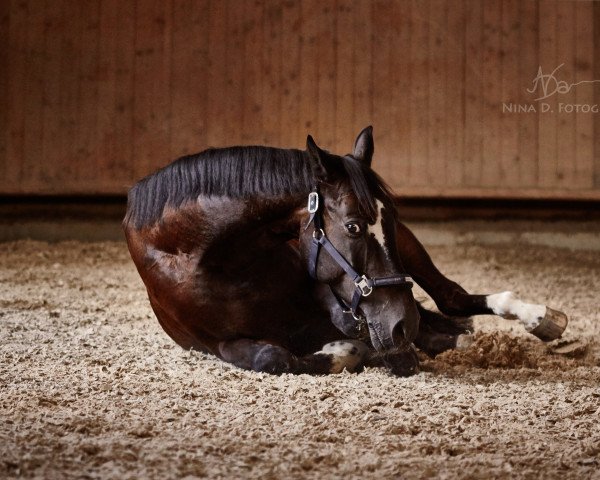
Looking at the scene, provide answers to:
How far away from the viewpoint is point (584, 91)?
7273 millimetres

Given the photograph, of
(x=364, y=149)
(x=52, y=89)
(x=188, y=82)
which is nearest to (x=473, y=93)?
(x=188, y=82)

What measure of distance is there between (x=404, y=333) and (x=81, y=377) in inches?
45.8

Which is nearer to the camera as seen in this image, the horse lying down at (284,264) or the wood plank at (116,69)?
the horse lying down at (284,264)

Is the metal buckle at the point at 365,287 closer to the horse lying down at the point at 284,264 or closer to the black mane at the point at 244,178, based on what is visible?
the horse lying down at the point at 284,264

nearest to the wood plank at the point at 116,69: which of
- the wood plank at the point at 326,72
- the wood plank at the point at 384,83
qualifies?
the wood plank at the point at 326,72

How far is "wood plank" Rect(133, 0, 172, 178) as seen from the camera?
23.8 feet

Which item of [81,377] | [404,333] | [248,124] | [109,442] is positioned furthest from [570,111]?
[109,442]

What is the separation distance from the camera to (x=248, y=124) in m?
7.27

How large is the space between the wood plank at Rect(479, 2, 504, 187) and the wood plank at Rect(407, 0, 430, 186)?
22.4 inches

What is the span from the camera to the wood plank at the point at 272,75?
7266 millimetres

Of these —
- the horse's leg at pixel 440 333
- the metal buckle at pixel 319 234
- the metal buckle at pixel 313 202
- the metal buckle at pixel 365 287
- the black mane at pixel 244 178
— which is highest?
the black mane at pixel 244 178

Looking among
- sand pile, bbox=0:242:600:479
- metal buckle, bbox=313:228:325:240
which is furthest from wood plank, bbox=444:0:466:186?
metal buckle, bbox=313:228:325:240

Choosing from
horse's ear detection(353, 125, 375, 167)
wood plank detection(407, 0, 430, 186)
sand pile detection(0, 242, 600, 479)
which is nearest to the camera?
sand pile detection(0, 242, 600, 479)

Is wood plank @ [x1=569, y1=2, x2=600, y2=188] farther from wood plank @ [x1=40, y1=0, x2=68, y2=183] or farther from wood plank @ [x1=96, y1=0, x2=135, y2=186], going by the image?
wood plank @ [x1=40, y1=0, x2=68, y2=183]
